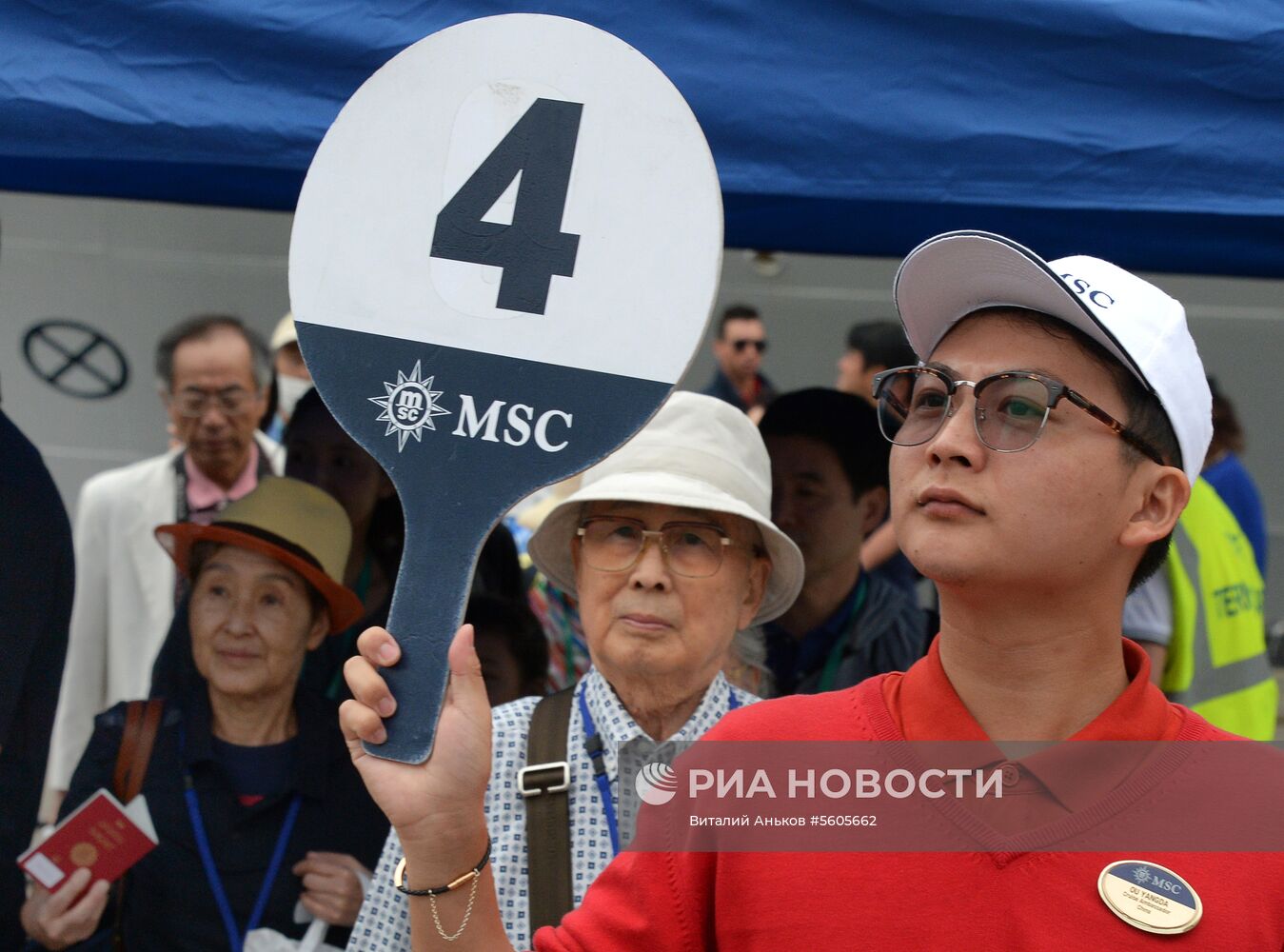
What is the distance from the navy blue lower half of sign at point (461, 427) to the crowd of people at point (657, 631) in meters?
0.11

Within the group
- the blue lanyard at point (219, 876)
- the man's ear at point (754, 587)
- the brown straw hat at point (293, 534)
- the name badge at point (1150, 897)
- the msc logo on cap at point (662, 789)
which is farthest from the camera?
the brown straw hat at point (293, 534)

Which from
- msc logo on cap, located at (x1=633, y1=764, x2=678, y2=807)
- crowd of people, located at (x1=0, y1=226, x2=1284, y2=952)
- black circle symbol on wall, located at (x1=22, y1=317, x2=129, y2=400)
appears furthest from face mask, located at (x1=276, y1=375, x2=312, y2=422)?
msc logo on cap, located at (x1=633, y1=764, x2=678, y2=807)

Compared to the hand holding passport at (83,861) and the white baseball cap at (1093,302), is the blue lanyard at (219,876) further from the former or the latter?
the white baseball cap at (1093,302)

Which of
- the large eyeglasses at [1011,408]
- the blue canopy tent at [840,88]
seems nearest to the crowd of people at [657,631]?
the large eyeglasses at [1011,408]

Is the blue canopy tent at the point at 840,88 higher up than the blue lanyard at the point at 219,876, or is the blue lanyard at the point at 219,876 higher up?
the blue canopy tent at the point at 840,88

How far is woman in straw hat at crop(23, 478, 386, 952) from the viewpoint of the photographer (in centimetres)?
251

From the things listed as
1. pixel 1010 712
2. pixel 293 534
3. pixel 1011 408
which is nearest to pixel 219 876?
pixel 293 534

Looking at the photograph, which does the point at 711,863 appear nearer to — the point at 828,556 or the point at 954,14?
the point at 954,14

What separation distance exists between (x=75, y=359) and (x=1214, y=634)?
4.64 meters

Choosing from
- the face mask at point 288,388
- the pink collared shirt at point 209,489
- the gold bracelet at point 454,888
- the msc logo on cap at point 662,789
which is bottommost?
the gold bracelet at point 454,888

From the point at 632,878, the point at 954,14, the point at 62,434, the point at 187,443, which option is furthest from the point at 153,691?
the point at 62,434

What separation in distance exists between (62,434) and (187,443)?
286 cm

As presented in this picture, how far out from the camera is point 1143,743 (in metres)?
1.36

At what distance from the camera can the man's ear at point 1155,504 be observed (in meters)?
1.42
